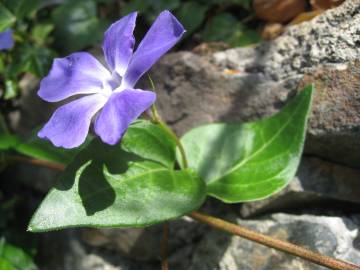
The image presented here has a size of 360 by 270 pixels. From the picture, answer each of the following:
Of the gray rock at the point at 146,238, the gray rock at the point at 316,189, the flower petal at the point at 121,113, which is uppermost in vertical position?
the flower petal at the point at 121,113

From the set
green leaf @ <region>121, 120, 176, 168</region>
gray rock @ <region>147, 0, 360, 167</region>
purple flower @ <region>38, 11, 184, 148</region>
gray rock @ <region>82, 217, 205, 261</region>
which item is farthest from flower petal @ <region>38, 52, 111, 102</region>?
gray rock @ <region>82, 217, 205, 261</region>

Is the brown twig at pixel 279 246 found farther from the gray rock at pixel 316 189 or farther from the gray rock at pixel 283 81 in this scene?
the gray rock at pixel 283 81

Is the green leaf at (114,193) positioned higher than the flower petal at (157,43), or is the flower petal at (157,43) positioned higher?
the flower petal at (157,43)

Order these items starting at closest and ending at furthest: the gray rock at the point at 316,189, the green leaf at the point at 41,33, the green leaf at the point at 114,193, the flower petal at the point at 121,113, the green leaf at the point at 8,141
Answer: the flower petal at the point at 121,113, the green leaf at the point at 114,193, the gray rock at the point at 316,189, the green leaf at the point at 8,141, the green leaf at the point at 41,33

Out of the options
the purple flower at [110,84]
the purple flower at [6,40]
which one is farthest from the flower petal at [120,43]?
the purple flower at [6,40]

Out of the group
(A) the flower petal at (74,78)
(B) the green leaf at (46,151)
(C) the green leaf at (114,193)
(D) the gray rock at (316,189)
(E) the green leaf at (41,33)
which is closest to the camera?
(C) the green leaf at (114,193)

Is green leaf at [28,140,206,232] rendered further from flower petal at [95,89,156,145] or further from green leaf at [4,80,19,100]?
green leaf at [4,80,19,100]
